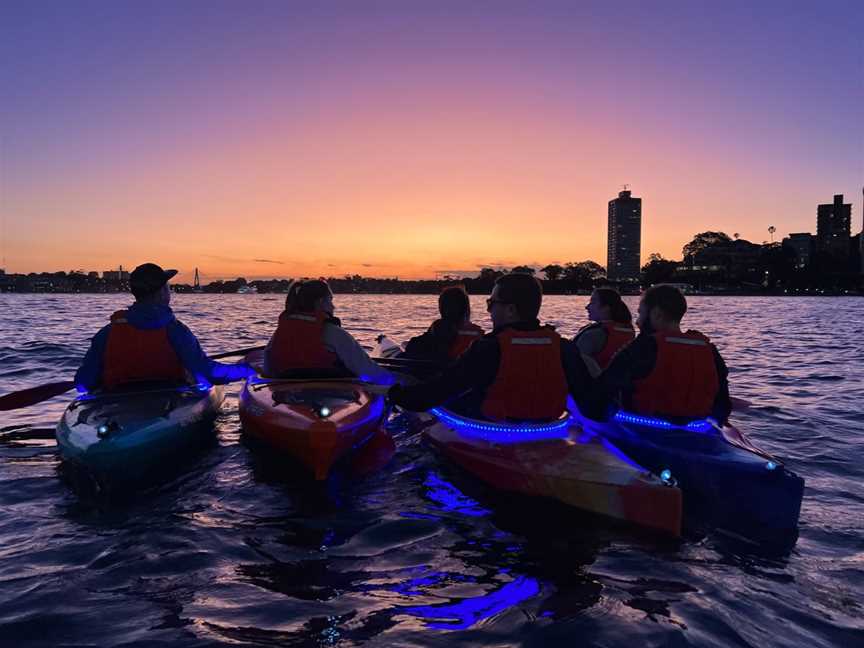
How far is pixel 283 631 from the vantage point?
10.7 ft

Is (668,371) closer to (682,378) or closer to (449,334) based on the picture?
(682,378)

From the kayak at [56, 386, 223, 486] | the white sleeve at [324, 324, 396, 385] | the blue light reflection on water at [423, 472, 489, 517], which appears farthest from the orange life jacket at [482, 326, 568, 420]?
the kayak at [56, 386, 223, 486]

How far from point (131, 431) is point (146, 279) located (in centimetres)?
182

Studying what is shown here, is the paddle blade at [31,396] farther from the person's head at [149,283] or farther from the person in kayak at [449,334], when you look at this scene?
the person in kayak at [449,334]

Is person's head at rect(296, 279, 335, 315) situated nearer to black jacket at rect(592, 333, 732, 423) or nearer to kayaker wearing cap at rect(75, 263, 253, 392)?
kayaker wearing cap at rect(75, 263, 253, 392)

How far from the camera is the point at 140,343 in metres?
6.54

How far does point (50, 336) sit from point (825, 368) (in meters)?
28.0

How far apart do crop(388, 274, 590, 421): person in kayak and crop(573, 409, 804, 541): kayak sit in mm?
886

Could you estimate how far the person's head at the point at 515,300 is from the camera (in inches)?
201

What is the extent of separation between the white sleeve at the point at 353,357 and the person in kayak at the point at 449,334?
52.0 inches

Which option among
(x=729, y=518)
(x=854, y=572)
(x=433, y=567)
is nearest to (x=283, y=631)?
(x=433, y=567)

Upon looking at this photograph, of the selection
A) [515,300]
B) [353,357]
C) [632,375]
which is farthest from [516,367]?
[353,357]

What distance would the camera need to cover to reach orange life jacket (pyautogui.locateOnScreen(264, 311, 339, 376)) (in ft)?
23.3

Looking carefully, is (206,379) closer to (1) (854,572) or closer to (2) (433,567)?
(2) (433,567)
